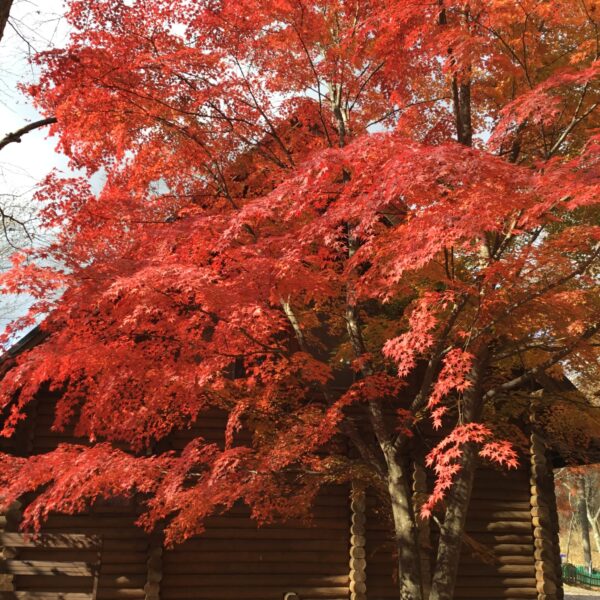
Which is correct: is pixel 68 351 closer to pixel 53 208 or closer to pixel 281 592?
pixel 53 208

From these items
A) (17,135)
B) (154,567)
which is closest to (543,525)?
(154,567)

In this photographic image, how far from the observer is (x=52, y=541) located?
11219 mm

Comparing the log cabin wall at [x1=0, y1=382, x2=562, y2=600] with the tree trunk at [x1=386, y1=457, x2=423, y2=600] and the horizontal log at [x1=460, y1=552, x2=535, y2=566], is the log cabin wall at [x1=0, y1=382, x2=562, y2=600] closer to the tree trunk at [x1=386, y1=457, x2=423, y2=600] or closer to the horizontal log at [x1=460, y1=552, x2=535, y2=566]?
the horizontal log at [x1=460, y1=552, x2=535, y2=566]

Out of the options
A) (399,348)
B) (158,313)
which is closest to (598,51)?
(399,348)

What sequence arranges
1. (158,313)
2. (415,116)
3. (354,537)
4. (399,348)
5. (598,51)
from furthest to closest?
(354,537) < (415,116) < (158,313) < (598,51) < (399,348)

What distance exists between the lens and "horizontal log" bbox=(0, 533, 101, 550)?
1116 cm

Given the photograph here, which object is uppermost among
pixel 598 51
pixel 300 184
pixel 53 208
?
pixel 598 51

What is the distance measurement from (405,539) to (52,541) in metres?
6.45

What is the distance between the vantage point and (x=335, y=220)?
7590mm

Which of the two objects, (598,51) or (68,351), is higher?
(598,51)

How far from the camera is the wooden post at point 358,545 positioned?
39.2 feet

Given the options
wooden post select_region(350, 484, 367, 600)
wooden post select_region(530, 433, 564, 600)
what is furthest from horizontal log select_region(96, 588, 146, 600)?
wooden post select_region(530, 433, 564, 600)

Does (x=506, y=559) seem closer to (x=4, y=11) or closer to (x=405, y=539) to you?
(x=405, y=539)

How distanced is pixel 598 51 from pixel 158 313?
23.1ft
